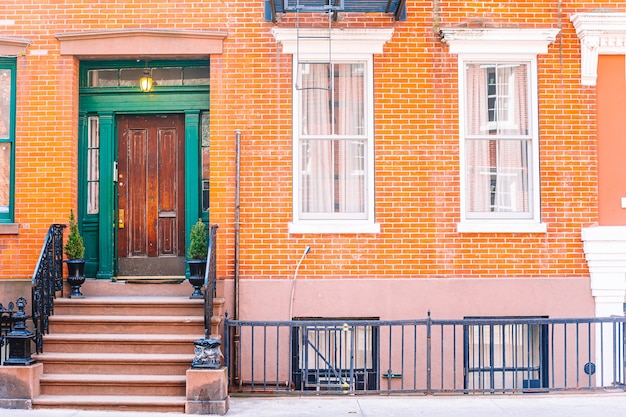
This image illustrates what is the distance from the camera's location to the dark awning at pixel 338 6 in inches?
353

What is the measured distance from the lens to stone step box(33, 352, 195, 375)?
8.24 m

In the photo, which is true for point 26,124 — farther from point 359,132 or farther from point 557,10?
point 557,10

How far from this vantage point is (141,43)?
9398 millimetres

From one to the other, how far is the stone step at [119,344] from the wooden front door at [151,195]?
158 centimetres

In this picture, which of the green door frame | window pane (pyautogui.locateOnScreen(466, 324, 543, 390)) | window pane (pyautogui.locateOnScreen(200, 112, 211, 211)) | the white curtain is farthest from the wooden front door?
window pane (pyautogui.locateOnScreen(466, 324, 543, 390))

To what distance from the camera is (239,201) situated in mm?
9289

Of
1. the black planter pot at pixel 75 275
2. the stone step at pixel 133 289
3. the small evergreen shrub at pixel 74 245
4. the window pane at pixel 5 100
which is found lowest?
the stone step at pixel 133 289

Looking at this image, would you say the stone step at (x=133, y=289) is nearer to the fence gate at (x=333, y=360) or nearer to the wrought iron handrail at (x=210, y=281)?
the wrought iron handrail at (x=210, y=281)

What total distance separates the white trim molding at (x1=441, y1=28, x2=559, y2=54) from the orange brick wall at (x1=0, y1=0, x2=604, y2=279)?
0.55 feet

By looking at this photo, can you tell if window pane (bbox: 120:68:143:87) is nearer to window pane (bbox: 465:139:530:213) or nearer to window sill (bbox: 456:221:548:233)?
window pane (bbox: 465:139:530:213)

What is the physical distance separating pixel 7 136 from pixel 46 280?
220 cm

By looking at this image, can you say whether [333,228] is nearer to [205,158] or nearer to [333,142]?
[333,142]

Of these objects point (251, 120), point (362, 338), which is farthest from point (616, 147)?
point (251, 120)

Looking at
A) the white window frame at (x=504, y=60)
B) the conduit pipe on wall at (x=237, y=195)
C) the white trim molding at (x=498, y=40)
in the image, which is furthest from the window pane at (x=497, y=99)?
the conduit pipe on wall at (x=237, y=195)
